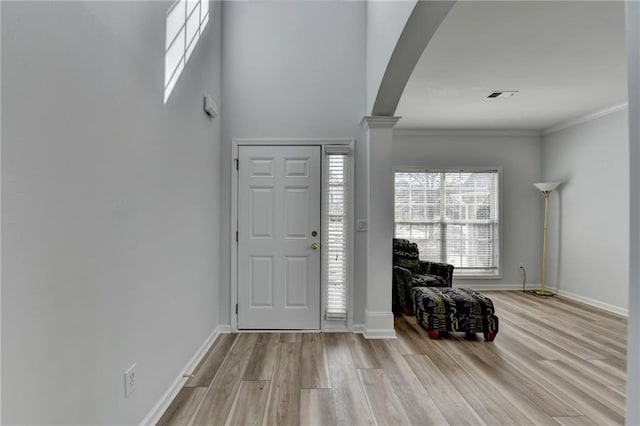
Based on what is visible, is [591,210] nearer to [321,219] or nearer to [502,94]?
[502,94]

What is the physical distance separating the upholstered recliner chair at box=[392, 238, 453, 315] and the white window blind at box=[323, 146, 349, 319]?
1052 millimetres

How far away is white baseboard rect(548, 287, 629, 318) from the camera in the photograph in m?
4.08

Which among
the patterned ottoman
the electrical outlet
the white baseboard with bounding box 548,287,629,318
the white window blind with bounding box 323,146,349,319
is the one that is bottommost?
the white baseboard with bounding box 548,287,629,318

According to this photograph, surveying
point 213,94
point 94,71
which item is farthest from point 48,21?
point 213,94

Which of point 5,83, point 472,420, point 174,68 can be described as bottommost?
point 472,420

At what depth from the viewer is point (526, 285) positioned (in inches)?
211

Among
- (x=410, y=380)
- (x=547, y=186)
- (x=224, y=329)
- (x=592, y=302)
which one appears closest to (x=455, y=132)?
(x=547, y=186)

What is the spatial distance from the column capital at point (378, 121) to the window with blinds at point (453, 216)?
2.26 m

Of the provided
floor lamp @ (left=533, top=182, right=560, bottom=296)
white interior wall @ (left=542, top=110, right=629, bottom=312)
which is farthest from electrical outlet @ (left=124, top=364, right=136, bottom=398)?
floor lamp @ (left=533, top=182, right=560, bottom=296)

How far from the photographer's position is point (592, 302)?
14.7 feet

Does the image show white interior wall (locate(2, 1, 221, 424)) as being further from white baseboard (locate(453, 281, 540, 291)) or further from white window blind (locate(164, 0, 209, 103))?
white baseboard (locate(453, 281, 540, 291))

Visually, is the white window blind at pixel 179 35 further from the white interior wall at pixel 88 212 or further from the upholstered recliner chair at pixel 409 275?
the upholstered recliner chair at pixel 409 275

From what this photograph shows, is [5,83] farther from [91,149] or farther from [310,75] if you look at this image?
[310,75]

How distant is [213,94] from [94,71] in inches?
71.4
